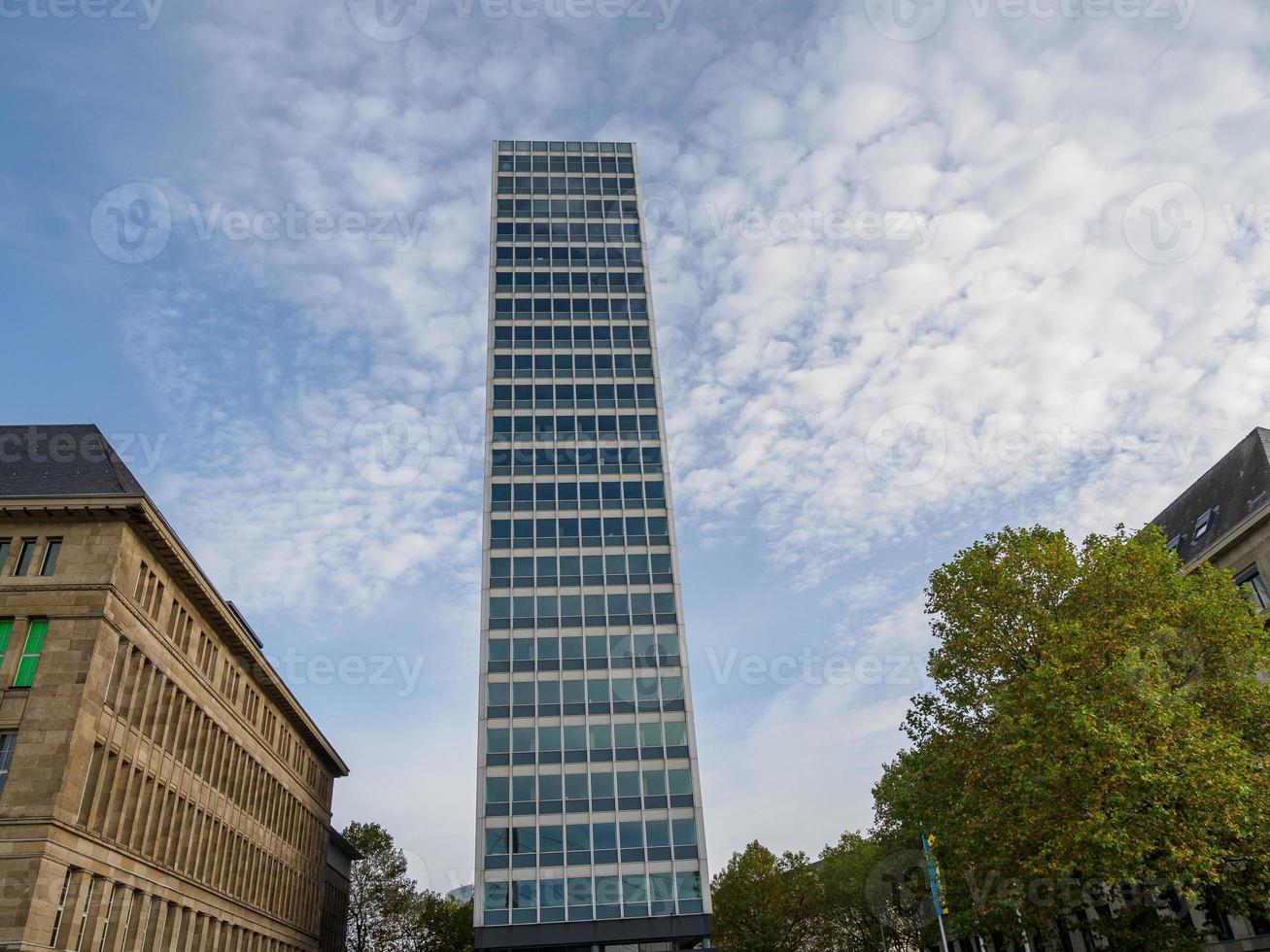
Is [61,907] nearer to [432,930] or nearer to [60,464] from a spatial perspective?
[60,464]

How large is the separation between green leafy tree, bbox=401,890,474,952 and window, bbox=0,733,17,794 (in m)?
54.2

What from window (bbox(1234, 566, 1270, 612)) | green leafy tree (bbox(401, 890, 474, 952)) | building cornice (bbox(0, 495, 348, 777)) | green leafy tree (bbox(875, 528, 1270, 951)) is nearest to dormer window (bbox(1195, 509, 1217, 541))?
window (bbox(1234, 566, 1270, 612))

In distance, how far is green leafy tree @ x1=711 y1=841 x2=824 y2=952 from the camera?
75562mm

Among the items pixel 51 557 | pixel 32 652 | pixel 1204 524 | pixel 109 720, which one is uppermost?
pixel 1204 524

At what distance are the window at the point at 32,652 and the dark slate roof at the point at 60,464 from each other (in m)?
4.94

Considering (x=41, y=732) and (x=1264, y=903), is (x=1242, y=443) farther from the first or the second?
(x=41, y=732)

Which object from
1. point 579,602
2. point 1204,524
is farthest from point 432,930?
point 1204,524

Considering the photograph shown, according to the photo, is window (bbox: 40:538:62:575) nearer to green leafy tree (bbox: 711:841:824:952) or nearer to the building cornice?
the building cornice

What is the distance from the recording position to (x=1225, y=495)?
161ft

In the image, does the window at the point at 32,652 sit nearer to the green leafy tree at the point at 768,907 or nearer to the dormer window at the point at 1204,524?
the dormer window at the point at 1204,524

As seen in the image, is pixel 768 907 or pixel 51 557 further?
pixel 768 907

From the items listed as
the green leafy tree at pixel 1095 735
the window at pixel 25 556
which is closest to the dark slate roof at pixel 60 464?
the window at pixel 25 556

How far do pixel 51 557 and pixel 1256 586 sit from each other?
51877 millimetres
